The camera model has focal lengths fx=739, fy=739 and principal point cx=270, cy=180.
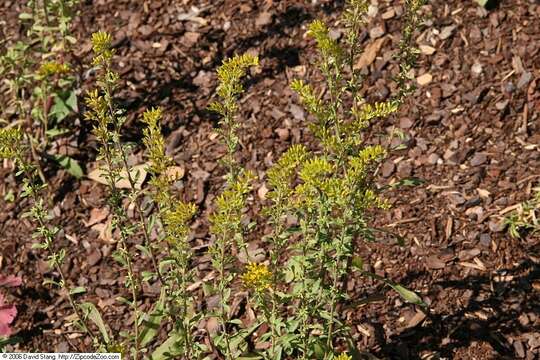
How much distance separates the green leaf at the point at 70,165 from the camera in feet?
15.2

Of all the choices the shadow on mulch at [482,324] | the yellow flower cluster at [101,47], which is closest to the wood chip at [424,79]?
the shadow on mulch at [482,324]

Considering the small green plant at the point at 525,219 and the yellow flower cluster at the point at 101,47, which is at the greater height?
the yellow flower cluster at the point at 101,47

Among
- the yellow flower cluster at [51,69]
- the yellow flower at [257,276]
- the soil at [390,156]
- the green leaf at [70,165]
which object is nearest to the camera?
the yellow flower at [257,276]

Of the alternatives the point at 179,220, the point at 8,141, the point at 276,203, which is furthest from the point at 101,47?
the point at 276,203

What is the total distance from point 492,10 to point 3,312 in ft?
11.7

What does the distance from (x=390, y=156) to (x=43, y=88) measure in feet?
7.25


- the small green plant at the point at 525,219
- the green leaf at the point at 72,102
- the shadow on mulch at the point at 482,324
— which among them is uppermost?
the green leaf at the point at 72,102

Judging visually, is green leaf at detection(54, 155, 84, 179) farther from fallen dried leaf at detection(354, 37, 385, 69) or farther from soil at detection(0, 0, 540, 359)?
fallen dried leaf at detection(354, 37, 385, 69)

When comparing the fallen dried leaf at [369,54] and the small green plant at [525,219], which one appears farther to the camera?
the fallen dried leaf at [369,54]

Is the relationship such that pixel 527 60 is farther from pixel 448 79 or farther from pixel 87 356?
pixel 87 356

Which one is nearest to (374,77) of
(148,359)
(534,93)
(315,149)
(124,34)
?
(315,149)

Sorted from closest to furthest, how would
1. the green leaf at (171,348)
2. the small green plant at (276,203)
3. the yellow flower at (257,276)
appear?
the yellow flower at (257,276) → the small green plant at (276,203) → the green leaf at (171,348)

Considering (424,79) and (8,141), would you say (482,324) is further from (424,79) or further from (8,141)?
(8,141)

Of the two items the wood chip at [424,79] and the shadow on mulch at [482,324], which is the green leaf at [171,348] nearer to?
the shadow on mulch at [482,324]
